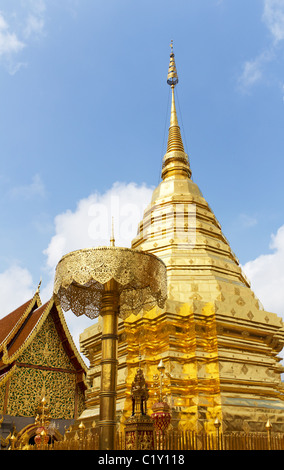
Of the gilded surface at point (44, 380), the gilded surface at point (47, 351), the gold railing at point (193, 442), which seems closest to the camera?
the gold railing at point (193, 442)

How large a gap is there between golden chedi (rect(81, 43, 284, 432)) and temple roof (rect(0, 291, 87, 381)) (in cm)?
159

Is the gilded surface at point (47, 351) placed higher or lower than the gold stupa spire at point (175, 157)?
lower

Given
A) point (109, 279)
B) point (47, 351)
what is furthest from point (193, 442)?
point (47, 351)

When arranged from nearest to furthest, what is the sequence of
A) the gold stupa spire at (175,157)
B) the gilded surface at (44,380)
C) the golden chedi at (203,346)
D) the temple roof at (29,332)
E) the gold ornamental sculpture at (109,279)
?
the gold ornamental sculpture at (109,279)
the golden chedi at (203,346)
the gilded surface at (44,380)
the temple roof at (29,332)
the gold stupa spire at (175,157)

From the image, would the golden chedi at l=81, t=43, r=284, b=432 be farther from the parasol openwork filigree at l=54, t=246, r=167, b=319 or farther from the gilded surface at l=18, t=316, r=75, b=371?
the parasol openwork filigree at l=54, t=246, r=167, b=319

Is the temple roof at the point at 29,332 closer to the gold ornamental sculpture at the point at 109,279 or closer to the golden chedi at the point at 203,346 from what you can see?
the golden chedi at the point at 203,346

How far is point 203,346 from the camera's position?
356 inches

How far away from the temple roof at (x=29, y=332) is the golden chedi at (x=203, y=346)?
1587 millimetres

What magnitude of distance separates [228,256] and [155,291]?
5264 mm

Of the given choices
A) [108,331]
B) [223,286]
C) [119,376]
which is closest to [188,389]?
[119,376]

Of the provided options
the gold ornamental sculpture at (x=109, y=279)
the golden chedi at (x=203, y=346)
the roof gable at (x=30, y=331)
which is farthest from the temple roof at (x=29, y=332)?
the gold ornamental sculpture at (x=109, y=279)

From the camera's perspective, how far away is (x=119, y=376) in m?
9.25

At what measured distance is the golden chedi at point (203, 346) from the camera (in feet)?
27.4
